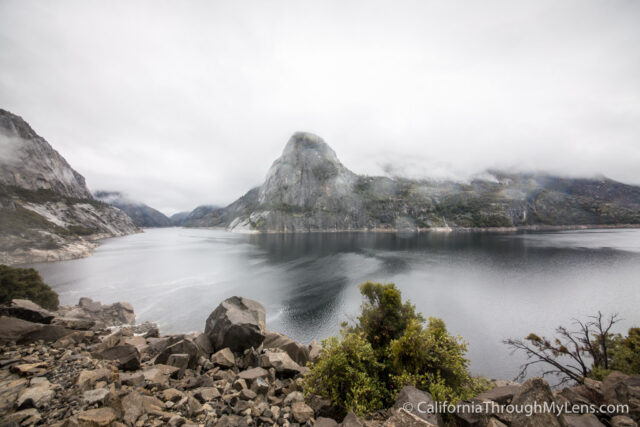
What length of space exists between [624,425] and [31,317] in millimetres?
30060

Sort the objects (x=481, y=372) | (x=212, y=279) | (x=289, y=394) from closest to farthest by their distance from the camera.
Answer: (x=289, y=394) < (x=481, y=372) < (x=212, y=279)

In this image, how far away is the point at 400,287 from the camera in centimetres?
5741

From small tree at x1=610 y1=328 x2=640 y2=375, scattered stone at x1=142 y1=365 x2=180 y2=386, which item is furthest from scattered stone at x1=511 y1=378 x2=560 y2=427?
small tree at x1=610 y1=328 x2=640 y2=375

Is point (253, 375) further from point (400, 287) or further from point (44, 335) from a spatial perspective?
point (400, 287)

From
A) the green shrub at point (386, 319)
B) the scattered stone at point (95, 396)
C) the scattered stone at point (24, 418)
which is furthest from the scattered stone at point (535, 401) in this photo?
the scattered stone at point (24, 418)

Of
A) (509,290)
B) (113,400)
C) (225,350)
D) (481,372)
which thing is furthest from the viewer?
(509,290)

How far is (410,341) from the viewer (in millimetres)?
13648

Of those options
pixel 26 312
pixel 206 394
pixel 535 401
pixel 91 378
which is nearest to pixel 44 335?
pixel 26 312

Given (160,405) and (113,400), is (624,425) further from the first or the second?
(113,400)

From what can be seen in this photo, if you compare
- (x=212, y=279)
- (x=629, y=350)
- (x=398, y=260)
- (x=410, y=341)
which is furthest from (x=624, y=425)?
(x=398, y=260)

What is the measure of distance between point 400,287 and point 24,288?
6317 cm

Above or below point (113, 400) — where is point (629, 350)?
below

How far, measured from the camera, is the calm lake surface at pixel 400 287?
3819 centimetres

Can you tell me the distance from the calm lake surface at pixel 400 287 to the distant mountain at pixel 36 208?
11.3 metres
